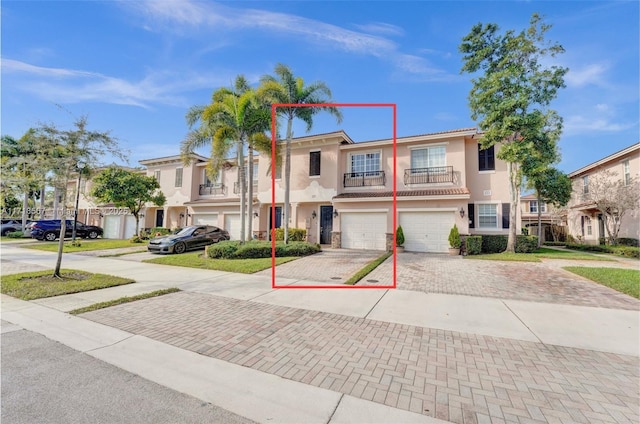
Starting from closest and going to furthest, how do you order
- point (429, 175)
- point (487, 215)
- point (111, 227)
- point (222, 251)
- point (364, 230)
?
point (222, 251), point (487, 215), point (429, 175), point (364, 230), point (111, 227)

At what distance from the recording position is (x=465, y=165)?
16547mm

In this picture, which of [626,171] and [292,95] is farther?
[626,171]

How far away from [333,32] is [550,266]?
1184 centimetres

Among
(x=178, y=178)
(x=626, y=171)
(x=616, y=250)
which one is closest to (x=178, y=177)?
(x=178, y=178)

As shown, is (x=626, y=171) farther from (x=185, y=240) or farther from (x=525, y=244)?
(x=185, y=240)

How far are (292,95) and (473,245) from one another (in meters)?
12.1

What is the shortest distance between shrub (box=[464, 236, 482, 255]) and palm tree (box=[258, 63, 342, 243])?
934 centimetres

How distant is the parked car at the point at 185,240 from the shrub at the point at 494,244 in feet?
50.0

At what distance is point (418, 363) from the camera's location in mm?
3645

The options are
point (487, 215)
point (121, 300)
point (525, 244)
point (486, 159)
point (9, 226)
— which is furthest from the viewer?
point (9, 226)

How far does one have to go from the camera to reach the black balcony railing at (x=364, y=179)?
18016mm

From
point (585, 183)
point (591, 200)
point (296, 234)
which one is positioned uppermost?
point (585, 183)

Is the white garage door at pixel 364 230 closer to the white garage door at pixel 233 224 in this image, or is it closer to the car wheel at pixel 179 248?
the white garage door at pixel 233 224

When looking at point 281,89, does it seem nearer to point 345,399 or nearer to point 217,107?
point 217,107
